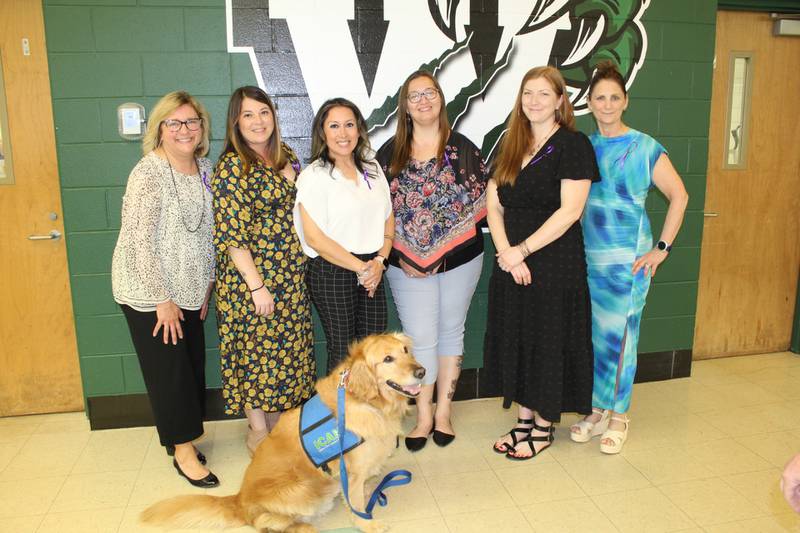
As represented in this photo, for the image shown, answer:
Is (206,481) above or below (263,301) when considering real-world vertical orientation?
below

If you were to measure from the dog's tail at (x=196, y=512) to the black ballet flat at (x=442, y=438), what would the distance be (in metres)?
1.09

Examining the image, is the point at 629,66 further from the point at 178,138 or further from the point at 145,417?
the point at 145,417

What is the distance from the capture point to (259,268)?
2.51m

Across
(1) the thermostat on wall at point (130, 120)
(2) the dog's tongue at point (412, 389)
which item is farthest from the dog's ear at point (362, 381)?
(1) the thermostat on wall at point (130, 120)

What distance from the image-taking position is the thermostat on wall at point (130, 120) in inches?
115

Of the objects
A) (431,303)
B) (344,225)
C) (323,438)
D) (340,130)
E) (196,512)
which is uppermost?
(340,130)

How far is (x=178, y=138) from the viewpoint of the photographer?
241cm

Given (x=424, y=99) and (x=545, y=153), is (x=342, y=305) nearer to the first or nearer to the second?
(x=424, y=99)

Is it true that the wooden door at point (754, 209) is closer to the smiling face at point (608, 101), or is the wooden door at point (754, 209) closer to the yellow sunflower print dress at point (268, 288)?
the smiling face at point (608, 101)

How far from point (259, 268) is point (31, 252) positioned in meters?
1.57

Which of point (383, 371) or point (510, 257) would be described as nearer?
point (383, 371)

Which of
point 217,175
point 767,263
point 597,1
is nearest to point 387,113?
point 217,175

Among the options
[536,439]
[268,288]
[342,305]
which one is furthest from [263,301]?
[536,439]

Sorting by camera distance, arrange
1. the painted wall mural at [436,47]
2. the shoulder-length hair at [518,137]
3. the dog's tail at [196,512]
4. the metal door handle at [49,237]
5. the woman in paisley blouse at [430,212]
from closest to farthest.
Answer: the dog's tail at [196,512], the shoulder-length hair at [518,137], the woman in paisley blouse at [430,212], the painted wall mural at [436,47], the metal door handle at [49,237]
